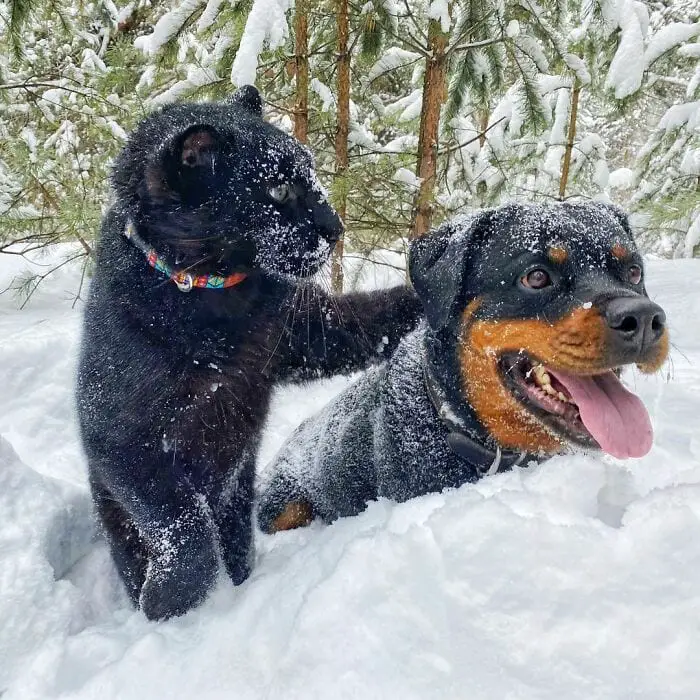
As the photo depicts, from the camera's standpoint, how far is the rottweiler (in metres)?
1.99

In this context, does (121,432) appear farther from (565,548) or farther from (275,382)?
(565,548)

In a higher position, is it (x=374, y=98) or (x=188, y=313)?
(x=188, y=313)

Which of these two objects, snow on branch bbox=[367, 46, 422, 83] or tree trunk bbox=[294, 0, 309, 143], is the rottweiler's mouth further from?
snow on branch bbox=[367, 46, 422, 83]

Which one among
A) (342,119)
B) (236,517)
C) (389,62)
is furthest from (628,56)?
(236,517)

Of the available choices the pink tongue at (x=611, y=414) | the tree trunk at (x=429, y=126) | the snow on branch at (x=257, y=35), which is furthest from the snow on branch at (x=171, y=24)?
the pink tongue at (x=611, y=414)

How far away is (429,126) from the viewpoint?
5051 mm

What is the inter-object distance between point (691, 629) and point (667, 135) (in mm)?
6979

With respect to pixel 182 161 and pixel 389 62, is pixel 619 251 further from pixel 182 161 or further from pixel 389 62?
pixel 389 62

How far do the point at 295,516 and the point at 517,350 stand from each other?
1.51 metres

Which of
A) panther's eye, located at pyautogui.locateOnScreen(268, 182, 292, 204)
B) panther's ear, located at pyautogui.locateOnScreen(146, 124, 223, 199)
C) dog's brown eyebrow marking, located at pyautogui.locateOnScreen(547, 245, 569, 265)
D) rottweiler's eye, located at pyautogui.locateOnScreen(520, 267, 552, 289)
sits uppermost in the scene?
panther's ear, located at pyautogui.locateOnScreen(146, 124, 223, 199)

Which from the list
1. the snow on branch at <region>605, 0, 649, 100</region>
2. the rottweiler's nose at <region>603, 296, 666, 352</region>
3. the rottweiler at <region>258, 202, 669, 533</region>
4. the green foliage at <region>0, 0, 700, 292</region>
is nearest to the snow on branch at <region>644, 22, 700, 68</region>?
the green foliage at <region>0, 0, 700, 292</region>

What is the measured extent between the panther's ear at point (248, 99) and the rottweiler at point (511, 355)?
95 cm

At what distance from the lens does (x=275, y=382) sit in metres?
2.65

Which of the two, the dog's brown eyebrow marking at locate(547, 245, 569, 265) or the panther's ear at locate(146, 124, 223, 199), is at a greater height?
the panther's ear at locate(146, 124, 223, 199)
